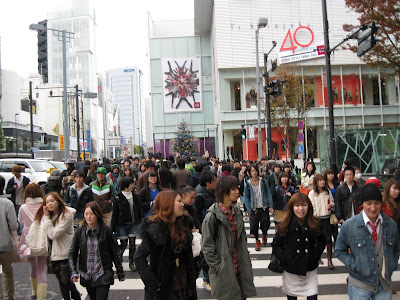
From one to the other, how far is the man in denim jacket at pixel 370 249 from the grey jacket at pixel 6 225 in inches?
165

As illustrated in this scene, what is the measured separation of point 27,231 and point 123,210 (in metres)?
1.90

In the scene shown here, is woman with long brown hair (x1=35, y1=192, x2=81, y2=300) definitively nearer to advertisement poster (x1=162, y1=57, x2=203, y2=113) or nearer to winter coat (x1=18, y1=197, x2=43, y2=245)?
winter coat (x1=18, y1=197, x2=43, y2=245)

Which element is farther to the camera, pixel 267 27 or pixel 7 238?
pixel 267 27

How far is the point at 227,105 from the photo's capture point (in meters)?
38.2

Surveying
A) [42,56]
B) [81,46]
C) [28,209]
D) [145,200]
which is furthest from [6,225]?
[42,56]

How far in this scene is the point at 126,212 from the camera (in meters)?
7.41

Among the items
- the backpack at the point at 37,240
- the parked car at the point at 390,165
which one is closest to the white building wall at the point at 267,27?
the parked car at the point at 390,165

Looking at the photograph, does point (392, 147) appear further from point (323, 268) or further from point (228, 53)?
point (228, 53)

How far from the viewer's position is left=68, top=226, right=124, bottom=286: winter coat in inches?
173

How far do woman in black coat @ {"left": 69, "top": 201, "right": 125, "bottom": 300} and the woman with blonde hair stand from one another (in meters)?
1.41

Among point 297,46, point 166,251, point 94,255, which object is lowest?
point 94,255

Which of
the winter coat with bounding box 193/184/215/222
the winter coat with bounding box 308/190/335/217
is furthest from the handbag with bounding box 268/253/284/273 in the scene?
the winter coat with bounding box 308/190/335/217

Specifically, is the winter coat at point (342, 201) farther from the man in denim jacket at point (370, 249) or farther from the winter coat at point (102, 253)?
the winter coat at point (102, 253)

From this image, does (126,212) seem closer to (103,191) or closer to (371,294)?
(103,191)
